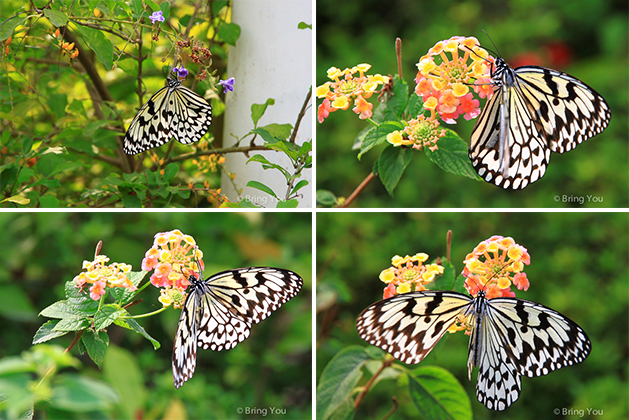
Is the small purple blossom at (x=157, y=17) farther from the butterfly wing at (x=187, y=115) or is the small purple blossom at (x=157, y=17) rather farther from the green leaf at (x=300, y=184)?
the green leaf at (x=300, y=184)

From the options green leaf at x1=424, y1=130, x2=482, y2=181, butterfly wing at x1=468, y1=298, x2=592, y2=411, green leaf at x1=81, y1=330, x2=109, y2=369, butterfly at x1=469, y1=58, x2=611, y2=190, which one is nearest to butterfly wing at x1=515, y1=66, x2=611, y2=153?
butterfly at x1=469, y1=58, x2=611, y2=190

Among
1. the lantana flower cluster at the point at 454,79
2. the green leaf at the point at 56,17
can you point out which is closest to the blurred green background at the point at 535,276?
the lantana flower cluster at the point at 454,79

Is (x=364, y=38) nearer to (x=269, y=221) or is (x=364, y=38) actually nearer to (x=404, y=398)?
(x=269, y=221)

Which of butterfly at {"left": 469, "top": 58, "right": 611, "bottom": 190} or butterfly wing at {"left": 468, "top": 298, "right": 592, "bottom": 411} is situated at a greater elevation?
butterfly at {"left": 469, "top": 58, "right": 611, "bottom": 190}

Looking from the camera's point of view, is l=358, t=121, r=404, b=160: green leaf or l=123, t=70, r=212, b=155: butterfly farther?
l=123, t=70, r=212, b=155: butterfly

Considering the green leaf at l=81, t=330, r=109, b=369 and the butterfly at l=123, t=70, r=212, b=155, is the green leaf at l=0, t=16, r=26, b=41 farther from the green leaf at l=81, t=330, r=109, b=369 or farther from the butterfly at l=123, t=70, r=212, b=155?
the green leaf at l=81, t=330, r=109, b=369

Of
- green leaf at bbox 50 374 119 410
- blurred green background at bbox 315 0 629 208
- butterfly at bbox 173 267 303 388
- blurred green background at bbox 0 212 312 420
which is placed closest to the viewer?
green leaf at bbox 50 374 119 410

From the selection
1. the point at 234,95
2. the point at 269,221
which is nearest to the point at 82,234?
the point at 269,221
